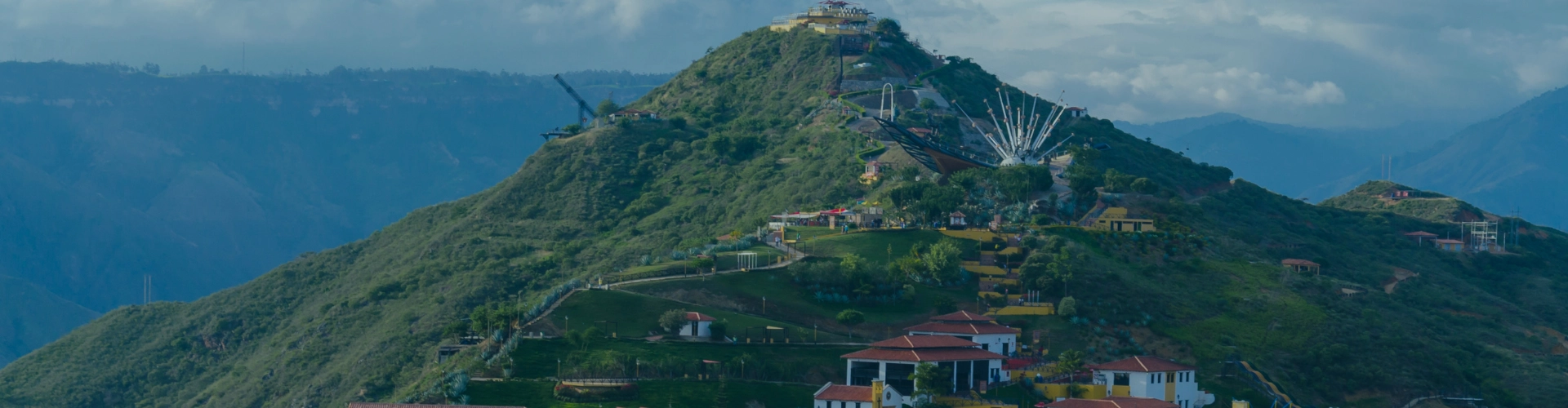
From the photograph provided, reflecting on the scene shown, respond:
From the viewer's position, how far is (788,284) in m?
101

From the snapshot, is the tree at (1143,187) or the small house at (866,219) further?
the tree at (1143,187)

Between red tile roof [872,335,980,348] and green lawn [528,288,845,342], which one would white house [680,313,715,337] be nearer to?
green lawn [528,288,845,342]

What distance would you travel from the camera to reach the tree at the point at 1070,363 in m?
91.3

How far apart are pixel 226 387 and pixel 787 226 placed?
32851mm

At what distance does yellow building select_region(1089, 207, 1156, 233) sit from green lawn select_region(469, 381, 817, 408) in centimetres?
3710

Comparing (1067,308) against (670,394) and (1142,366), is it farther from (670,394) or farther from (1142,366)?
(670,394)

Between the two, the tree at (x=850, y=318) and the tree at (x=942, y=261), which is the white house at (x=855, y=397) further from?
the tree at (x=942, y=261)

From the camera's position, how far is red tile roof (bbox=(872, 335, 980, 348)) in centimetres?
8825

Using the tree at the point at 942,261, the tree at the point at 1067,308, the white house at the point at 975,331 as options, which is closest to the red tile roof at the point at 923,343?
the white house at the point at 975,331

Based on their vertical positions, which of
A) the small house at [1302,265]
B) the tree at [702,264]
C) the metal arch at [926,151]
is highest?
the metal arch at [926,151]

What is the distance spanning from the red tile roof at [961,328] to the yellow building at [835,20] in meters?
74.1

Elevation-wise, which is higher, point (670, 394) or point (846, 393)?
point (846, 393)

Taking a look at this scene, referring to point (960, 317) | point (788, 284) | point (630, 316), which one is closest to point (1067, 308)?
point (960, 317)

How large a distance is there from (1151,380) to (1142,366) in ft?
2.44
